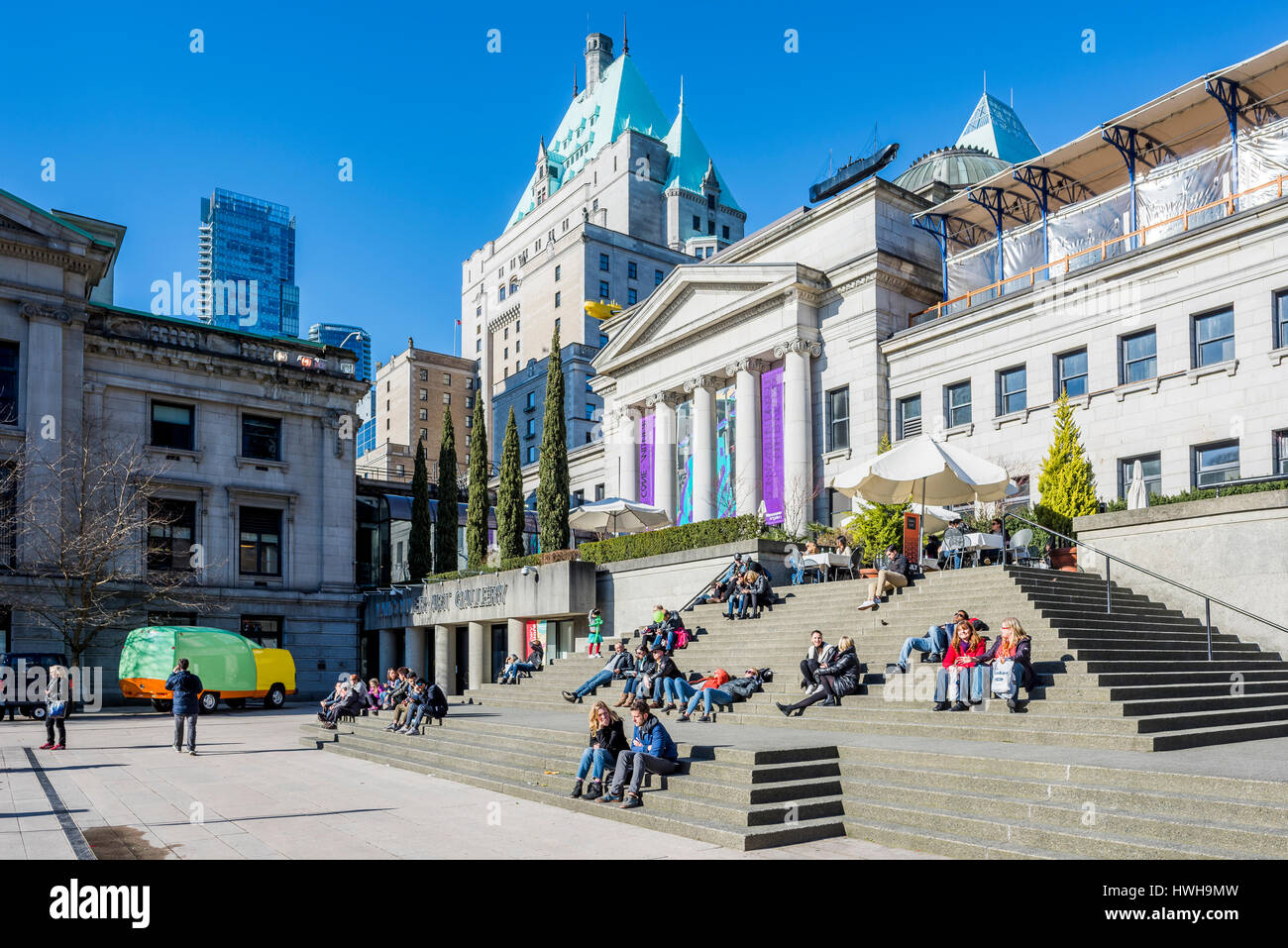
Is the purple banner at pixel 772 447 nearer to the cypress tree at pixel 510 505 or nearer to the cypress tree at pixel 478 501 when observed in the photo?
the cypress tree at pixel 510 505

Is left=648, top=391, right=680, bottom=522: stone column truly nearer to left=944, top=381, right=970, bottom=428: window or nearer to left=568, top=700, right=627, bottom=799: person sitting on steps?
left=944, top=381, right=970, bottom=428: window

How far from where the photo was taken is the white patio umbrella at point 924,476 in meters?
22.5

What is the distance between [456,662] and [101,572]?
14242 millimetres

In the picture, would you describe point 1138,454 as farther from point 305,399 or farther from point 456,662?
point 305,399

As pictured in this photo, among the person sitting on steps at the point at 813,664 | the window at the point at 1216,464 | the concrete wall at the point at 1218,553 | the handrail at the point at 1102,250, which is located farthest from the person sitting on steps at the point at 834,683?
the handrail at the point at 1102,250

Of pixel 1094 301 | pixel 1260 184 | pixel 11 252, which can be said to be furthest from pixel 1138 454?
pixel 11 252

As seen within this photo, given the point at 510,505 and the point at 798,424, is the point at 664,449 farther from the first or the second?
the point at 798,424

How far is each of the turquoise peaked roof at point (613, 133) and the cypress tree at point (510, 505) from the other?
69540 mm

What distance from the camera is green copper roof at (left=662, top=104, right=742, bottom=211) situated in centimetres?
10794

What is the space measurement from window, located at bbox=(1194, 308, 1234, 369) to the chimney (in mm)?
115218

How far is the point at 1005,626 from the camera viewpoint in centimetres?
1538

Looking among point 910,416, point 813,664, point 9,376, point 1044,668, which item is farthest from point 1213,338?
point 9,376

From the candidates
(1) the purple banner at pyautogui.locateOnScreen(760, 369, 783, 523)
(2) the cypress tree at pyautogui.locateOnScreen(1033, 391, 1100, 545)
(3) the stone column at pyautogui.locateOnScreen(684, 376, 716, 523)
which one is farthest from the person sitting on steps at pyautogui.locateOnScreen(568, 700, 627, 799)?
(3) the stone column at pyautogui.locateOnScreen(684, 376, 716, 523)

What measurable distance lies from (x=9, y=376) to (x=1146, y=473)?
3981 cm
